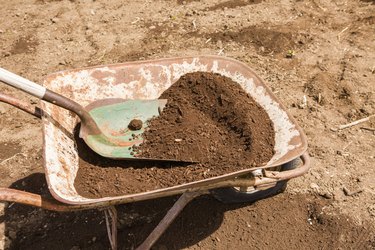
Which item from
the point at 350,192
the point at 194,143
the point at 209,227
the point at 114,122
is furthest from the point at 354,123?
the point at 114,122

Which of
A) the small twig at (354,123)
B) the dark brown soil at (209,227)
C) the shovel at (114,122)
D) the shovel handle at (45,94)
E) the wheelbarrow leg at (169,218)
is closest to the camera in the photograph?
the shovel handle at (45,94)

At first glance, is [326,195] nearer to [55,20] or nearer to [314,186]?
[314,186]

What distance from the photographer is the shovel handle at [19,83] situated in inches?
85.9

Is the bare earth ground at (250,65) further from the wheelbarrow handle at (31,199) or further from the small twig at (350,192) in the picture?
the wheelbarrow handle at (31,199)

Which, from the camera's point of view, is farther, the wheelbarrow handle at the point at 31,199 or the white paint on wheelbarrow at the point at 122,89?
the white paint on wheelbarrow at the point at 122,89

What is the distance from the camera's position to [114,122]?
Answer: 2820 mm

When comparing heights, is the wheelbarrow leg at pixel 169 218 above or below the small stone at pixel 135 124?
below

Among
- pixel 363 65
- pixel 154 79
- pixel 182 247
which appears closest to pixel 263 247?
pixel 182 247

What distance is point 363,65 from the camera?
4.23 m

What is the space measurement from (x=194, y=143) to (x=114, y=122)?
613 millimetres

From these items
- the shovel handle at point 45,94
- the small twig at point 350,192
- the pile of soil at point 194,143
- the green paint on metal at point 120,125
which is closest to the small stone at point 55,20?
the green paint on metal at point 120,125

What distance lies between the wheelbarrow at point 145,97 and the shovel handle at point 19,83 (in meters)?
0.24

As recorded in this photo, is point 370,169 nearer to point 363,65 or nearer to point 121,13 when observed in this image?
point 363,65

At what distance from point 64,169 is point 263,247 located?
1.50m
